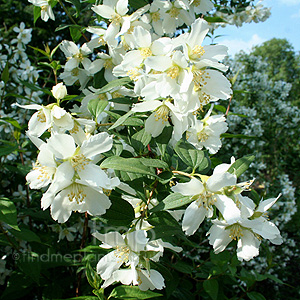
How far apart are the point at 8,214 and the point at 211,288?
1301 millimetres

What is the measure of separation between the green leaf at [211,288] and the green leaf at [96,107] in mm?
1311

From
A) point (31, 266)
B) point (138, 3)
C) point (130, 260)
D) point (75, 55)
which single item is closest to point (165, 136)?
point (130, 260)

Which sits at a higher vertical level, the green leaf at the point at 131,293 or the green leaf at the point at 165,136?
the green leaf at the point at 165,136

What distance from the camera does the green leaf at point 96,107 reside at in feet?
4.36

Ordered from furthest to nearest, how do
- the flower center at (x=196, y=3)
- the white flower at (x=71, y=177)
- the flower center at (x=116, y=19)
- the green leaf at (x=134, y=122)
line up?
the flower center at (x=196, y=3) < the flower center at (x=116, y=19) < the green leaf at (x=134, y=122) < the white flower at (x=71, y=177)

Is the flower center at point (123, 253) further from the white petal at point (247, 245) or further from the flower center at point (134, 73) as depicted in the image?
the flower center at point (134, 73)

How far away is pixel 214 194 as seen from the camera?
1.03 meters

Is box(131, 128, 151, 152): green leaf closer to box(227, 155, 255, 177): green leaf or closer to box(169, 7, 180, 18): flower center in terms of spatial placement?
box(227, 155, 255, 177): green leaf

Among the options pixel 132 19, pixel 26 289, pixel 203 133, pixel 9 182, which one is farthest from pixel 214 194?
pixel 9 182

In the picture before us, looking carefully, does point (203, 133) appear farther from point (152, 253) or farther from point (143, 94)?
point (152, 253)

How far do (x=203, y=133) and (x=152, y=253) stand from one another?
0.70 m

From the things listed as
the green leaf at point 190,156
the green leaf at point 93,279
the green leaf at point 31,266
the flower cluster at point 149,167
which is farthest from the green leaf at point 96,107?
the green leaf at point 31,266

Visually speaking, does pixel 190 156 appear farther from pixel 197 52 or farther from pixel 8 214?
pixel 8 214

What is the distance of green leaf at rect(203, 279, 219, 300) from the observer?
1.83 metres
